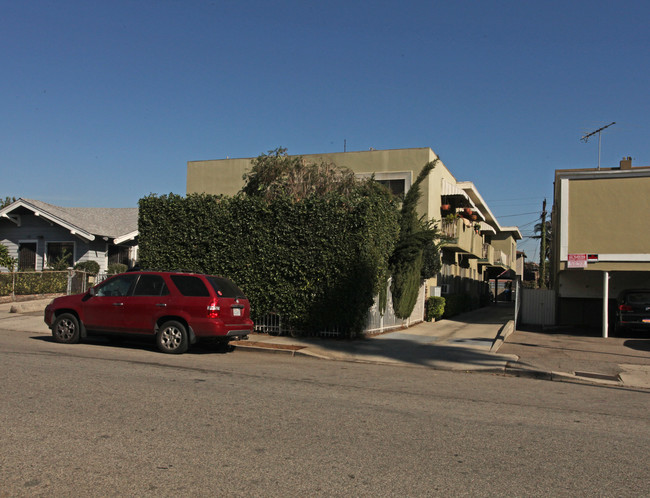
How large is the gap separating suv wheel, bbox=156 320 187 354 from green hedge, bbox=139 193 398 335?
12.0ft

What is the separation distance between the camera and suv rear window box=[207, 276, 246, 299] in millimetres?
12316

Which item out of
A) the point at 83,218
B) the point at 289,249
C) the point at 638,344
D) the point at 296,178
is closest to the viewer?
the point at 289,249

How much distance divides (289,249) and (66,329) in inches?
222

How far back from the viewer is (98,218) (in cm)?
2959

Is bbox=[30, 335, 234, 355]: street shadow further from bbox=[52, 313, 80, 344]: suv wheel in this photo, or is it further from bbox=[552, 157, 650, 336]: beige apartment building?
bbox=[552, 157, 650, 336]: beige apartment building

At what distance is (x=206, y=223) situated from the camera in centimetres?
1603

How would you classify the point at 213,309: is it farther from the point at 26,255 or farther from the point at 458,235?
the point at 26,255

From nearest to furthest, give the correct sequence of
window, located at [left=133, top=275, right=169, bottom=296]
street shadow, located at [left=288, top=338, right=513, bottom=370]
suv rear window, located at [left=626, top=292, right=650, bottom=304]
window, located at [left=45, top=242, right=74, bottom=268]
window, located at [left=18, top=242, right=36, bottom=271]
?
street shadow, located at [left=288, top=338, right=513, bottom=370] → window, located at [left=133, top=275, right=169, bottom=296] → suv rear window, located at [left=626, top=292, right=650, bottom=304] → window, located at [left=45, top=242, right=74, bottom=268] → window, located at [left=18, top=242, right=36, bottom=271]

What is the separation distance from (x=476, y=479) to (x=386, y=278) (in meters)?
12.0

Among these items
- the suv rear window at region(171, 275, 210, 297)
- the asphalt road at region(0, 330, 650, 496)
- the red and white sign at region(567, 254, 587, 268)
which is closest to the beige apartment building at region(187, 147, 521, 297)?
the red and white sign at region(567, 254, 587, 268)

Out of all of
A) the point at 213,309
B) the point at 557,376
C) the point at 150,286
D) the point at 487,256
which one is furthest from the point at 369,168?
the point at 487,256

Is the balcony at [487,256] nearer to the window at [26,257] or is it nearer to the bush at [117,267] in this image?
the bush at [117,267]

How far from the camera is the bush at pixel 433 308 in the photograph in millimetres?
23859

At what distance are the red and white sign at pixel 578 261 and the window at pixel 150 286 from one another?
1293cm
